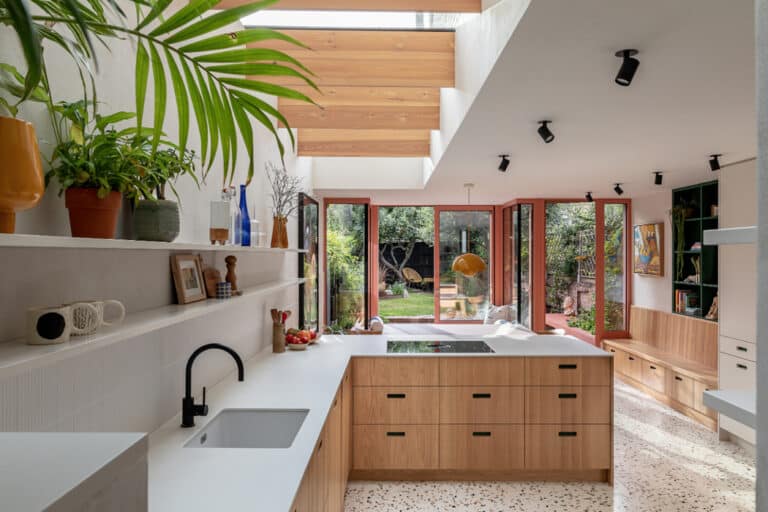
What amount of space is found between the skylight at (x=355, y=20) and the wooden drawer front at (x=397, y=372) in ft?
6.84

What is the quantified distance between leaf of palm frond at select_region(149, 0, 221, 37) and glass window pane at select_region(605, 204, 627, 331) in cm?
682

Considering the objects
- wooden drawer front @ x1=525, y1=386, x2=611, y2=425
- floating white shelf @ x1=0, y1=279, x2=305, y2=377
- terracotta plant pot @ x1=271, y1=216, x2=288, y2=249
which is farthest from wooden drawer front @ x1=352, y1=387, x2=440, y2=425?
floating white shelf @ x1=0, y1=279, x2=305, y2=377

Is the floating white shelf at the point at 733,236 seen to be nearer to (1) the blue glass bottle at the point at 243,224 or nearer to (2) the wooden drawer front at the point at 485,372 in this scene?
(1) the blue glass bottle at the point at 243,224

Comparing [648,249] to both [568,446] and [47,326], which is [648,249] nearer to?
[568,446]

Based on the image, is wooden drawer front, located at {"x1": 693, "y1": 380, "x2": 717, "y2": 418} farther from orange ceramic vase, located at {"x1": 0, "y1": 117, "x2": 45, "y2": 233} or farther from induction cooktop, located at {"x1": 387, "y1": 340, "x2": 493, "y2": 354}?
orange ceramic vase, located at {"x1": 0, "y1": 117, "x2": 45, "y2": 233}

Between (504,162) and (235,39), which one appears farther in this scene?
(504,162)

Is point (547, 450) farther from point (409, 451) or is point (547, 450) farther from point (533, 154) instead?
point (533, 154)

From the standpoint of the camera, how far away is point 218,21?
2.48ft

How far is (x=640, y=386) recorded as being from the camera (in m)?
5.43

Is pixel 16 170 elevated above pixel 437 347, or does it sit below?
above

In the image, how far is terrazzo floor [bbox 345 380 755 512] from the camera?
9.77ft

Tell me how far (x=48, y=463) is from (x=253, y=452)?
49.4 inches

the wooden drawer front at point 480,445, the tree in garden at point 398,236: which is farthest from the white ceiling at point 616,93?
the tree in garden at point 398,236

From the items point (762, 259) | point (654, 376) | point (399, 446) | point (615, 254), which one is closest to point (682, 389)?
point (654, 376)
